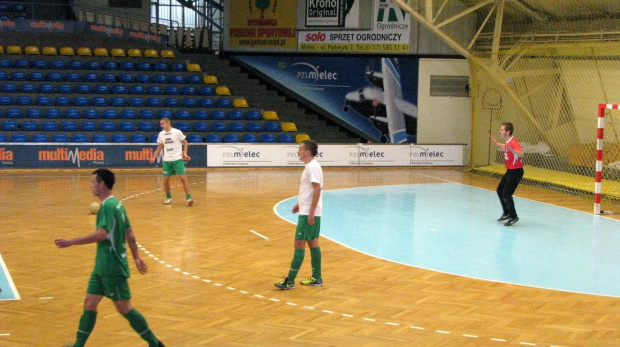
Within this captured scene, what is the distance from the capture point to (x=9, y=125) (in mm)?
24500

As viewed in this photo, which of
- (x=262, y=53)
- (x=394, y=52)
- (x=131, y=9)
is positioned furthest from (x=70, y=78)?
(x=394, y=52)

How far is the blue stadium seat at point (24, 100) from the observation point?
25.9m

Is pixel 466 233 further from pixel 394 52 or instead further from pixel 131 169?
pixel 394 52

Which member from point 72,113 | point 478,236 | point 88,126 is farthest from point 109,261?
point 72,113

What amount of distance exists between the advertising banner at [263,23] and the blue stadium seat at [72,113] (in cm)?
730

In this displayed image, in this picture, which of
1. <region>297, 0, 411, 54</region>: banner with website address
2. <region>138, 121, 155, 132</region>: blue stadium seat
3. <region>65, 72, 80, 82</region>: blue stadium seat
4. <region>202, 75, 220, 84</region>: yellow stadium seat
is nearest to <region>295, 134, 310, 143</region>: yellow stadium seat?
<region>297, 0, 411, 54</region>: banner with website address

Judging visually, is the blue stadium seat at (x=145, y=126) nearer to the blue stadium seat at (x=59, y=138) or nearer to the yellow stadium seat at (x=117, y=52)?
the blue stadium seat at (x=59, y=138)

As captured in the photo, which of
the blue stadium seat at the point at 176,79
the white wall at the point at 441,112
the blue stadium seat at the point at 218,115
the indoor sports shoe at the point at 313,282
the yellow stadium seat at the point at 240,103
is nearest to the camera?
the indoor sports shoe at the point at 313,282

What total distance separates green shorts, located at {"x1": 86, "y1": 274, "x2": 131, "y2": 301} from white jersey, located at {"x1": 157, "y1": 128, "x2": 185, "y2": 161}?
9919 millimetres

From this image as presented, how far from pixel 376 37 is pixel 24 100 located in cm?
1281

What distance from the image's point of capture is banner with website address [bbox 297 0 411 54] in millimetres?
28953

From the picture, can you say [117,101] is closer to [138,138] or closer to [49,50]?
[138,138]

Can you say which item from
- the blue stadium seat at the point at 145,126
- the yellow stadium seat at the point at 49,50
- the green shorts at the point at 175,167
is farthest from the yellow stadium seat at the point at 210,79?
the green shorts at the point at 175,167

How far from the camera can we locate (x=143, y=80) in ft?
92.6
